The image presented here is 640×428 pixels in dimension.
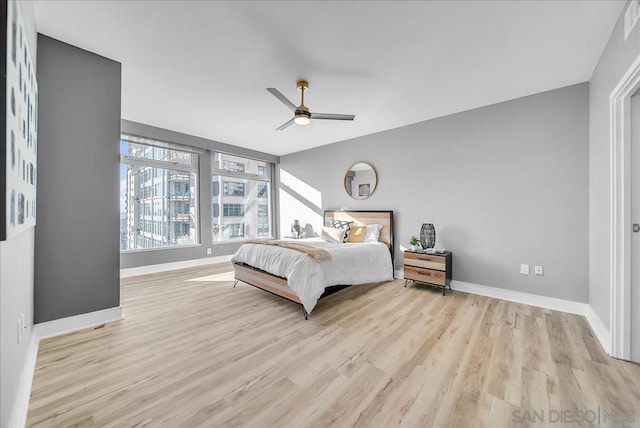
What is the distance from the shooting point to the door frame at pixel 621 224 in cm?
192

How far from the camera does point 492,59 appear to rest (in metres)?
2.46

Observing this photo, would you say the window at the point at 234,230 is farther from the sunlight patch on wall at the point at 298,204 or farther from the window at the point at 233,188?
the sunlight patch on wall at the point at 298,204

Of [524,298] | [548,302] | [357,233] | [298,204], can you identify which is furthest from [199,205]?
[548,302]

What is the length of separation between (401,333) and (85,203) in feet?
10.8

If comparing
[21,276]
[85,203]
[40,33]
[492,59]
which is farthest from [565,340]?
[40,33]

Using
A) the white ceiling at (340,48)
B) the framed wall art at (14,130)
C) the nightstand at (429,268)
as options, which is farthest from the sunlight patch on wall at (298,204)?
the framed wall art at (14,130)

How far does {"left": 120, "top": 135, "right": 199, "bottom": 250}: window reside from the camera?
14.7ft

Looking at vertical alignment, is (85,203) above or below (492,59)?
below

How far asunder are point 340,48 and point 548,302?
12.1 ft

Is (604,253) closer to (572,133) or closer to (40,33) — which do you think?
(572,133)

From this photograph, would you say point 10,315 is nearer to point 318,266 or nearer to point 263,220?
point 318,266

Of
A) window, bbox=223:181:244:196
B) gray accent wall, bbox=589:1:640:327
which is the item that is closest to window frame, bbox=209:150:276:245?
window, bbox=223:181:244:196

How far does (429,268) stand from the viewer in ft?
11.7

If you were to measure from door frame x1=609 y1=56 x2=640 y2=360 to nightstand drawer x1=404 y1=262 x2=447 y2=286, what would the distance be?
1579mm
